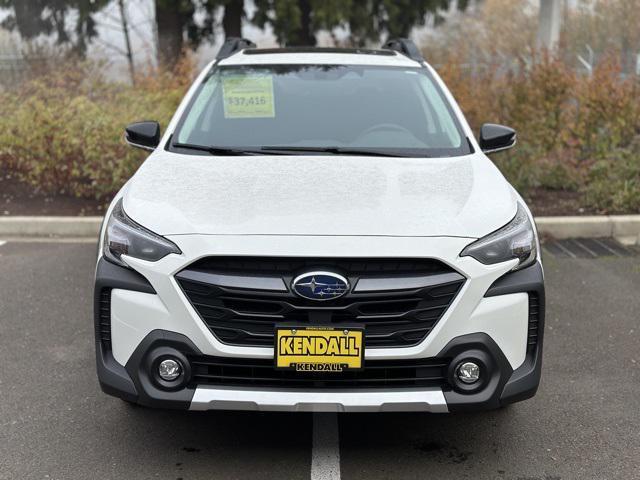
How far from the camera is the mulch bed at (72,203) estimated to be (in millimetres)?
7738

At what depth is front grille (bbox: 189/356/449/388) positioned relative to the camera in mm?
3059

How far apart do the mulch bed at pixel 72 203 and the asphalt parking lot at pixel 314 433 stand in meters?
3.07

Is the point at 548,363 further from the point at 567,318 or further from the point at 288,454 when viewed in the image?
the point at 288,454

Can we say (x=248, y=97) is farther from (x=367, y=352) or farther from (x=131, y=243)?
(x=367, y=352)

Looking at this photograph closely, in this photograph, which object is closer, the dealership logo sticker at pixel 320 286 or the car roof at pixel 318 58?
the dealership logo sticker at pixel 320 286

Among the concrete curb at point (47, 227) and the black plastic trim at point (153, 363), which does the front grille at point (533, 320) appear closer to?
the black plastic trim at point (153, 363)

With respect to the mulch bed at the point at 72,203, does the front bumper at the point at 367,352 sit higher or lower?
higher

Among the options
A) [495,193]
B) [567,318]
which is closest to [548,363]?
[567,318]

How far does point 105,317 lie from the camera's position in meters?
3.18

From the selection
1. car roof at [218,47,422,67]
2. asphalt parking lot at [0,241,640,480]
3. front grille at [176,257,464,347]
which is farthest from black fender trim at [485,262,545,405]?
car roof at [218,47,422,67]

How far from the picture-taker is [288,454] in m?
3.45

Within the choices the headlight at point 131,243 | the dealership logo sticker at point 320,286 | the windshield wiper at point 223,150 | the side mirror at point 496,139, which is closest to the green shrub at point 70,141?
the windshield wiper at point 223,150

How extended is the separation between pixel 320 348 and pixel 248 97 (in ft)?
6.50

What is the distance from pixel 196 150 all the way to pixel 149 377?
139 centimetres
